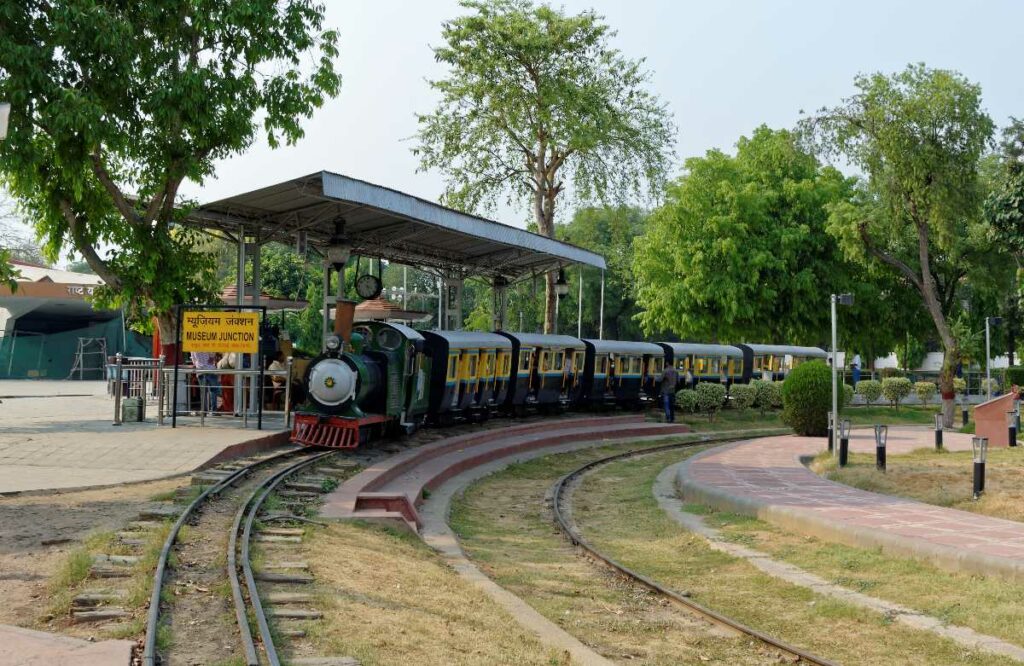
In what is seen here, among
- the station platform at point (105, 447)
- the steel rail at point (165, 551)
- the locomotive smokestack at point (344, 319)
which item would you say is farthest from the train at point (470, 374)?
the steel rail at point (165, 551)

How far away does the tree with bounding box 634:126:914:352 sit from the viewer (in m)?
38.0

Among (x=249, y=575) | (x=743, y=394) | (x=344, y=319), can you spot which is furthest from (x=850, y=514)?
(x=743, y=394)

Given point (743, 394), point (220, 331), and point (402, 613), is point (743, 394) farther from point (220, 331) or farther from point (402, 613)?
point (402, 613)

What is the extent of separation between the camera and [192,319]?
1841cm

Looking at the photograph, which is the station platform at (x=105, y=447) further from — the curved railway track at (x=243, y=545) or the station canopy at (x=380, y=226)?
the station canopy at (x=380, y=226)

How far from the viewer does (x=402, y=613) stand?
25.3 ft

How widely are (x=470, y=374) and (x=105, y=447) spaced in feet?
32.2

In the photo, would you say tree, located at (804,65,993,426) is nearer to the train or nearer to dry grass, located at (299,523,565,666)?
the train

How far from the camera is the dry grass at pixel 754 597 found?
298 inches

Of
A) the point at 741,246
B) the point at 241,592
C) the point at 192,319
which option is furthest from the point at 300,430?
the point at 741,246

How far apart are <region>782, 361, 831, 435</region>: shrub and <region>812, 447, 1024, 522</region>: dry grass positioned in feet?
16.9

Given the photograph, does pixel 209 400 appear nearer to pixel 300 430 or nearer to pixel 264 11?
pixel 300 430

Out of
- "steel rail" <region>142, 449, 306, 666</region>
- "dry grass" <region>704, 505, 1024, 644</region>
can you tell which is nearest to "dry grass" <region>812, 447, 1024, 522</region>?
"dry grass" <region>704, 505, 1024, 644</region>

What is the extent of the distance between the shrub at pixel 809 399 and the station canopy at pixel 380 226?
7518 millimetres
